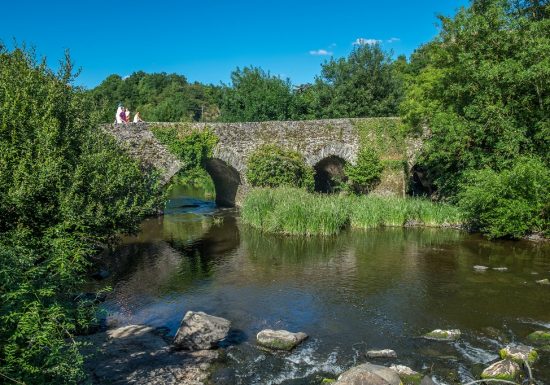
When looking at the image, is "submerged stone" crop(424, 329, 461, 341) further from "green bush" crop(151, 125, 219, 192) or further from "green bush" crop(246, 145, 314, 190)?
"green bush" crop(151, 125, 219, 192)

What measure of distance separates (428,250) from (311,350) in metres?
9.57

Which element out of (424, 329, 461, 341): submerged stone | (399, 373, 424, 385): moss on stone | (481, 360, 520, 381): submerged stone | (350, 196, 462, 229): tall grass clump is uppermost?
(350, 196, 462, 229): tall grass clump

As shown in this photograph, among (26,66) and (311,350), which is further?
(26,66)

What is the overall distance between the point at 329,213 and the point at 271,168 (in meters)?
6.55

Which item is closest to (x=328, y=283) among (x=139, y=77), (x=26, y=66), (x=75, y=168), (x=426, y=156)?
(x=75, y=168)

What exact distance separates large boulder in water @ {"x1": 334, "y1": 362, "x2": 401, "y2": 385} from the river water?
73cm

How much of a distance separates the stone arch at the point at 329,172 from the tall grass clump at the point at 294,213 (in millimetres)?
7128

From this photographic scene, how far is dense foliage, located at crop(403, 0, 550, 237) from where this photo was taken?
1884 centimetres

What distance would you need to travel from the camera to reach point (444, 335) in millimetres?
10039

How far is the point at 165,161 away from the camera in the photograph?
24703mm

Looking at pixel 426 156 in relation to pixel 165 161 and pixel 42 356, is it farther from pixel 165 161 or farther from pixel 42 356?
pixel 42 356

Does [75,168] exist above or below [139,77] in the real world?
below

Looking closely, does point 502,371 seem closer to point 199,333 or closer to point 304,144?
point 199,333

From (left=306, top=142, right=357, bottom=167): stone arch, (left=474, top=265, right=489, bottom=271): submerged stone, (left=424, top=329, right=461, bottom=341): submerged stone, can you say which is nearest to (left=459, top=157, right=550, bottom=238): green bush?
→ (left=474, top=265, right=489, bottom=271): submerged stone
